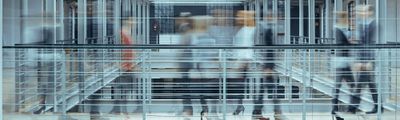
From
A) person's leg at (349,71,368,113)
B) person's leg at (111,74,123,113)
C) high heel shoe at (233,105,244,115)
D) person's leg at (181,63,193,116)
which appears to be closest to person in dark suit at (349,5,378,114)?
person's leg at (349,71,368,113)

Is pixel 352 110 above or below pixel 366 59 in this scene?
below

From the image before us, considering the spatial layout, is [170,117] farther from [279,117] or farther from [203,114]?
[279,117]

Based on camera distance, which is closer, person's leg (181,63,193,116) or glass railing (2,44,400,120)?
glass railing (2,44,400,120)

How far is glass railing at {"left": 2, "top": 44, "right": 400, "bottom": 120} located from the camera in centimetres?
162

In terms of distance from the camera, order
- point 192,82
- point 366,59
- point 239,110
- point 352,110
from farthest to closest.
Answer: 1. point 192,82
2. point 366,59
3. point 239,110
4. point 352,110

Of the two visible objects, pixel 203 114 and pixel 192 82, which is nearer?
pixel 203 114

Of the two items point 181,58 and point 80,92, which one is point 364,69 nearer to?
point 181,58

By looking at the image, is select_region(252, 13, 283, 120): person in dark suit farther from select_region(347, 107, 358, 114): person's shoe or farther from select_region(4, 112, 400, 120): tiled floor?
select_region(347, 107, 358, 114): person's shoe

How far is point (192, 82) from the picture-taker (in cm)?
226

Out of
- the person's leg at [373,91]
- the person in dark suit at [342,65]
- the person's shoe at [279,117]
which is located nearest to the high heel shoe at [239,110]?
the person's shoe at [279,117]

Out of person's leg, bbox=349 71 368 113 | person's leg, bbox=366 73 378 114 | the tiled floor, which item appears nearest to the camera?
the tiled floor

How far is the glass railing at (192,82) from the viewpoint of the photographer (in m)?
1.62

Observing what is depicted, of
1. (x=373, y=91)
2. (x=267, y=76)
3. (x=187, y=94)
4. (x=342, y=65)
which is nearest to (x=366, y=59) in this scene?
(x=342, y=65)

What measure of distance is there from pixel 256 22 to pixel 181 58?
0.45 meters
